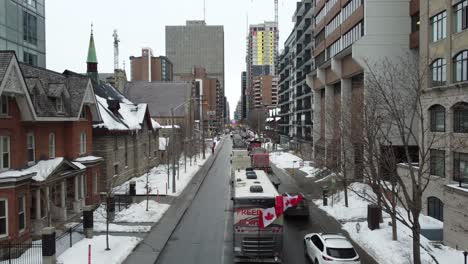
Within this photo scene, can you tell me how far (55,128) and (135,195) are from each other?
387 inches

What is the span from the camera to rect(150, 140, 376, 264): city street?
20.0 metres

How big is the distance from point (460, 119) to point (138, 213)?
67.2ft

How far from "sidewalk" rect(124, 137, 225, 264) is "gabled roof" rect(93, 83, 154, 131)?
913cm

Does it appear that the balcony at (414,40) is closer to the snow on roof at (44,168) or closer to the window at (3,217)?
the snow on roof at (44,168)

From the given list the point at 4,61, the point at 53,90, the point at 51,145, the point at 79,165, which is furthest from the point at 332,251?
the point at 53,90

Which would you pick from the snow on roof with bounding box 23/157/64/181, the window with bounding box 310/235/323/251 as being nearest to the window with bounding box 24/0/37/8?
the snow on roof with bounding box 23/157/64/181

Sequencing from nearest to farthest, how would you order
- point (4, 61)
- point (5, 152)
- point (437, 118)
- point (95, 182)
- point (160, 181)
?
point (4, 61) < point (5, 152) < point (437, 118) < point (95, 182) < point (160, 181)

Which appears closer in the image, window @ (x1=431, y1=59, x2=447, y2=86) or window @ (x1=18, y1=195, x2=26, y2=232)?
window @ (x1=18, y1=195, x2=26, y2=232)

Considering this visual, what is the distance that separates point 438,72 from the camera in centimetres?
2716

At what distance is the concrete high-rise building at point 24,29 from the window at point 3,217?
26876 mm

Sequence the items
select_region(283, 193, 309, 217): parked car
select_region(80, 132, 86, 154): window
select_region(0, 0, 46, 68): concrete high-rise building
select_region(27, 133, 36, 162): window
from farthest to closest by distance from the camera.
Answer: select_region(0, 0, 46, 68): concrete high-rise building → select_region(80, 132, 86, 154): window → select_region(283, 193, 309, 217): parked car → select_region(27, 133, 36, 162): window

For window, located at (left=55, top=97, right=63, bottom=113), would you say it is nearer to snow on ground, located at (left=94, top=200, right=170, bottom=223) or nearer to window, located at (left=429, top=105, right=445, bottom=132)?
snow on ground, located at (left=94, top=200, right=170, bottom=223)

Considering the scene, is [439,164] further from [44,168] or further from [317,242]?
[44,168]

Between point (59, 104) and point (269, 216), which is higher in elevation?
point (59, 104)
